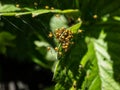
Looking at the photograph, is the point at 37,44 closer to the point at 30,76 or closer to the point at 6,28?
the point at 6,28

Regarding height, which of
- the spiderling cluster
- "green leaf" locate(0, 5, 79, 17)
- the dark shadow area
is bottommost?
the dark shadow area

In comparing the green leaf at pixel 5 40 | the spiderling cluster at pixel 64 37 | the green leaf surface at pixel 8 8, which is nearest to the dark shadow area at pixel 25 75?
the green leaf at pixel 5 40

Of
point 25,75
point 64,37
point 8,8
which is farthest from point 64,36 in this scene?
point 25,75

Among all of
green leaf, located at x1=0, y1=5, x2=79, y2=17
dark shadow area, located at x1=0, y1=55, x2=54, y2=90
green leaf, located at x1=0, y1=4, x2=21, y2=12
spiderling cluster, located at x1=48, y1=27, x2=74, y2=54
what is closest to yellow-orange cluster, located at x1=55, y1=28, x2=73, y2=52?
spiderling cluster, located at x1=48, y1=27, x2=74, y2=54

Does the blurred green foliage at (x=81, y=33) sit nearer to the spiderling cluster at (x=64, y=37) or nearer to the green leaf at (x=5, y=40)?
the spiderling cluster at (x=64, y=37)

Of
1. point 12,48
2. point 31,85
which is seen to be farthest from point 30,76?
point 12,48

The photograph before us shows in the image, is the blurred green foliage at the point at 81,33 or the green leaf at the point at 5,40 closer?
the blurred green foliage at the point at 81,33

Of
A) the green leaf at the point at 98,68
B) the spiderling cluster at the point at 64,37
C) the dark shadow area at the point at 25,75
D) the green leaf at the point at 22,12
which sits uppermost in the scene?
the green leaf at the point at 22,12

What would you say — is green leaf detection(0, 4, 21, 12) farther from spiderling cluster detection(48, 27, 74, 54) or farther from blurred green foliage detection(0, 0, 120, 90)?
spiderling cluster detection(48, 27, 74, 54)

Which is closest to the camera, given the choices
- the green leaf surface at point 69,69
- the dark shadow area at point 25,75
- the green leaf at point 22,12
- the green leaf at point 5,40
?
the green leaf at point 22,12

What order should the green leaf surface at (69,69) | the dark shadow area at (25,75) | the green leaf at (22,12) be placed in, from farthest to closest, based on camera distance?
1. the dark shadow area at (25,75)
2. the green leaf surface at (69,69)
3. the green leaf at (22,12)
